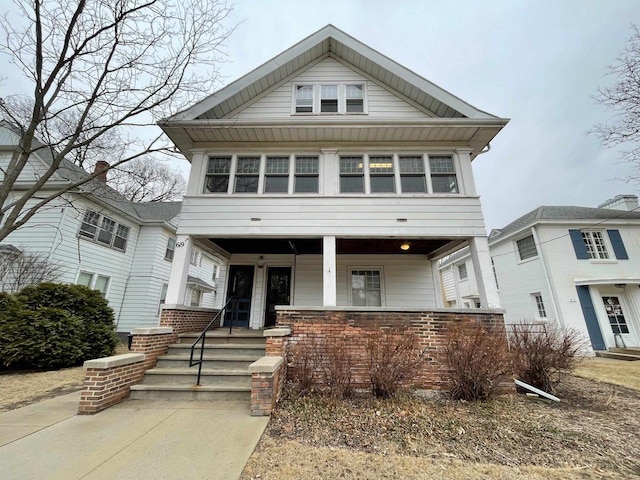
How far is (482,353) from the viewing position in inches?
183

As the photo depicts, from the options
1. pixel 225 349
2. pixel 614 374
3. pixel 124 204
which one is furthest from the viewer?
pixel 124 204

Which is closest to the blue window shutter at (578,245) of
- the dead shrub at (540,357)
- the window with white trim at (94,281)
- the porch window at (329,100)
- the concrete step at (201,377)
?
the dead shrub at (540,357)

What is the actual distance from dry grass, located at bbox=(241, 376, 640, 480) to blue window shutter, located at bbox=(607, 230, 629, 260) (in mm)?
11288

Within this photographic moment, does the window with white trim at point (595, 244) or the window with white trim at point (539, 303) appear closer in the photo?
the window with white trim at point (595, 244)

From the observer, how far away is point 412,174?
23.0ft

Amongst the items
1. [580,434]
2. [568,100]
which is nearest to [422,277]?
[580,434]

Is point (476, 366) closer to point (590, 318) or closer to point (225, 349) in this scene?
point (225, 349)

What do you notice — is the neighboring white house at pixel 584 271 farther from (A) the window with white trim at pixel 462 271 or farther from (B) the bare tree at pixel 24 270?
(B) the bare tree at pixel 24 270

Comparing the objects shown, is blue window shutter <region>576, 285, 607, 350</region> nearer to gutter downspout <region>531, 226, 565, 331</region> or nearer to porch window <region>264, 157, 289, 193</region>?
gutter downspout <region>531, 226, 565, 331</region>

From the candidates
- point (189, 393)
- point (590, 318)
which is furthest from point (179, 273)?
point (590, 318)

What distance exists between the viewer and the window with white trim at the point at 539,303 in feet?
41.2

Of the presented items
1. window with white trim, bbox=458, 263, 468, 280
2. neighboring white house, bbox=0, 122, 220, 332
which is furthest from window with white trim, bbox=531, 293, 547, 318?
neighboring white house, bbox=0, 122, 220, 332

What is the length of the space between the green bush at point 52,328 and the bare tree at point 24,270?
3016 mm

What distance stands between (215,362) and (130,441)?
222 centimetres
